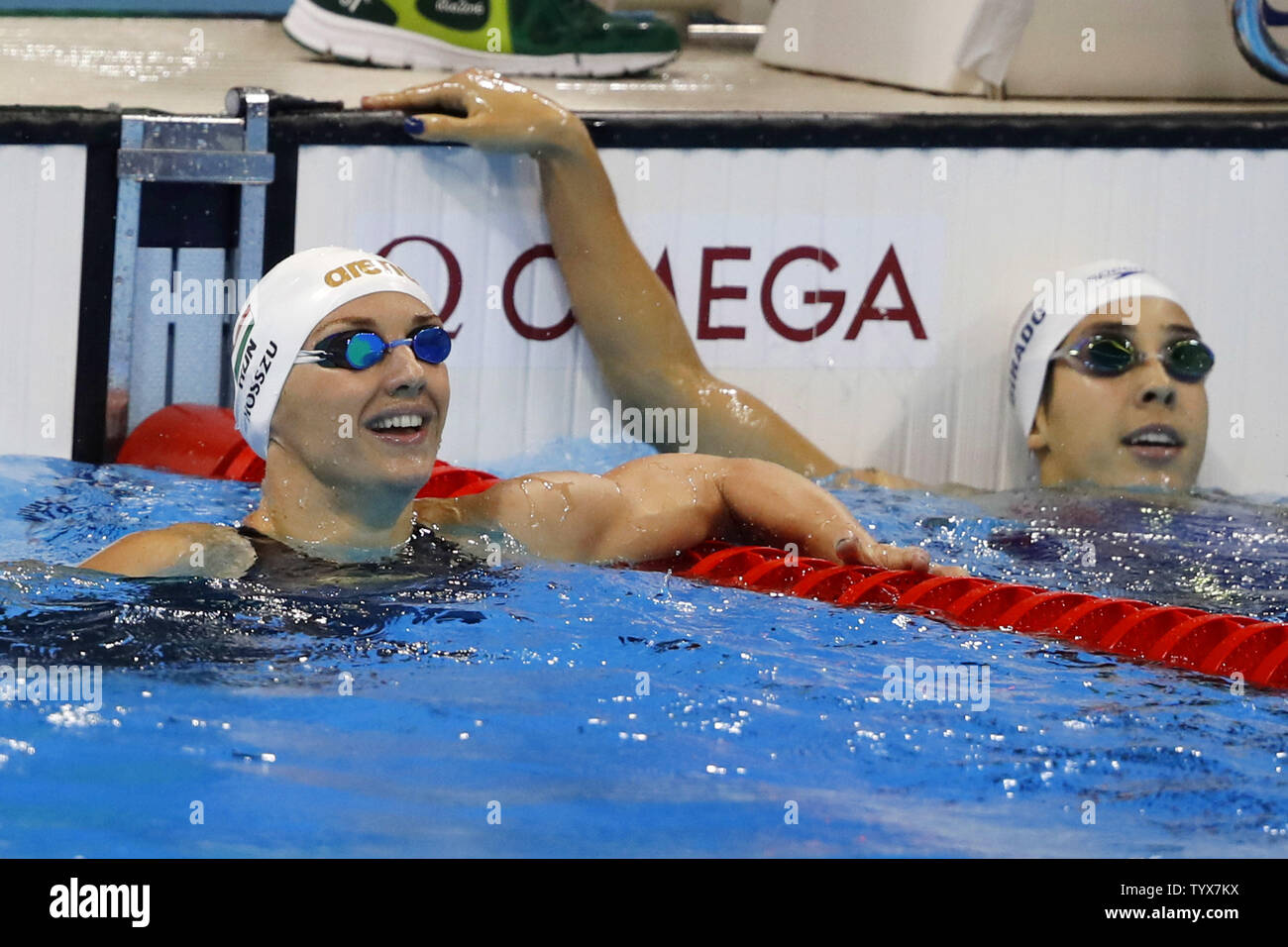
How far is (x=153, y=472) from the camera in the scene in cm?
389

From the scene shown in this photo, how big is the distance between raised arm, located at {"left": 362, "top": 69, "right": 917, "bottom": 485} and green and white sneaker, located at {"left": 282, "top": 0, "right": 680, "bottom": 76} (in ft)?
2.34

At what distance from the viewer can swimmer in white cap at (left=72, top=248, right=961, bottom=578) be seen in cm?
290

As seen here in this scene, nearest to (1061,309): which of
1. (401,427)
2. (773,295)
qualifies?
(773,295)

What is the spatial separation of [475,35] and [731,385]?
1355 millimetres

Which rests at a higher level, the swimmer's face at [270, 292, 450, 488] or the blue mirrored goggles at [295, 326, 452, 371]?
the blue mirrored goggles at [295, 326, 452, 371]

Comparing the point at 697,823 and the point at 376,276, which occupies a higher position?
the point at 376,276

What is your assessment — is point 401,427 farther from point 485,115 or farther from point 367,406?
point 485,115

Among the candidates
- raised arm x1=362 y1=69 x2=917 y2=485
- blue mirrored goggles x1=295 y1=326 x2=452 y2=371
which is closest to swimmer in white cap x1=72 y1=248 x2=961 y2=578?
blue mirrored goggles x1=295 y1=326 x2=452 y2=371

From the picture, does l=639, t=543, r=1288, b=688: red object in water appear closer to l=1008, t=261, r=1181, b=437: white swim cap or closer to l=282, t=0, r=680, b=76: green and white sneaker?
l=1008, t=261, r=1181, b=437: white swim cap

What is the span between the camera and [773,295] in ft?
14.2

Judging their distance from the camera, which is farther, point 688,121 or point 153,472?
point 688,121
